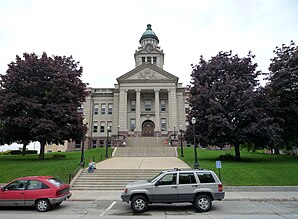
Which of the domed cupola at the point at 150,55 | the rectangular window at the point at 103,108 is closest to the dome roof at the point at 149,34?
the domed cupola at the point at 150,55

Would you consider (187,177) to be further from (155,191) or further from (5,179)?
(5,179)

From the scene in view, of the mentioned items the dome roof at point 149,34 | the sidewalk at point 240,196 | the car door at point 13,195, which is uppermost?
the dome roof at point 149,34

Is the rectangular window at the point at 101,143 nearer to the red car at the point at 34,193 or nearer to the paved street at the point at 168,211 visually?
the paved street at the point at 168,211

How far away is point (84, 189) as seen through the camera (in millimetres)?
15383

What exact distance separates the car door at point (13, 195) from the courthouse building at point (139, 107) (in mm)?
33231

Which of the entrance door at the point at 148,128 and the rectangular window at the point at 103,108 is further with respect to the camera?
the rectangular window at the point at 103,108

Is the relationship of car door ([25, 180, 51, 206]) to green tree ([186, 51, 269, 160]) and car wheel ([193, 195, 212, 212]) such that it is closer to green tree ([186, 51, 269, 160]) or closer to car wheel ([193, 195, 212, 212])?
car wheel ([193, 195, 212, 212])

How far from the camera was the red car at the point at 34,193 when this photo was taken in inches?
386

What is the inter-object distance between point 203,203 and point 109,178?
29.7 feet

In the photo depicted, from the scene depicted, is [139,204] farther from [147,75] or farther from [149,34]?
[149,34]

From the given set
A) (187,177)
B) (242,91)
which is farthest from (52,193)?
(242,91)

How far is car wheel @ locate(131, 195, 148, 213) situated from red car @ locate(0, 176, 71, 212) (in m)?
3.13

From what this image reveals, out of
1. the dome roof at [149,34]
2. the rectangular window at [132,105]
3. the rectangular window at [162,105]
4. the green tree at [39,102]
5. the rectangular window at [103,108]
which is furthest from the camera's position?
the dome roof at [149,34]

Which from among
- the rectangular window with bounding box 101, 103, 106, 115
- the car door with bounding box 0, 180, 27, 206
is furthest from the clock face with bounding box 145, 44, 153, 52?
the car door with bounding box 0, 180, 27, 206
